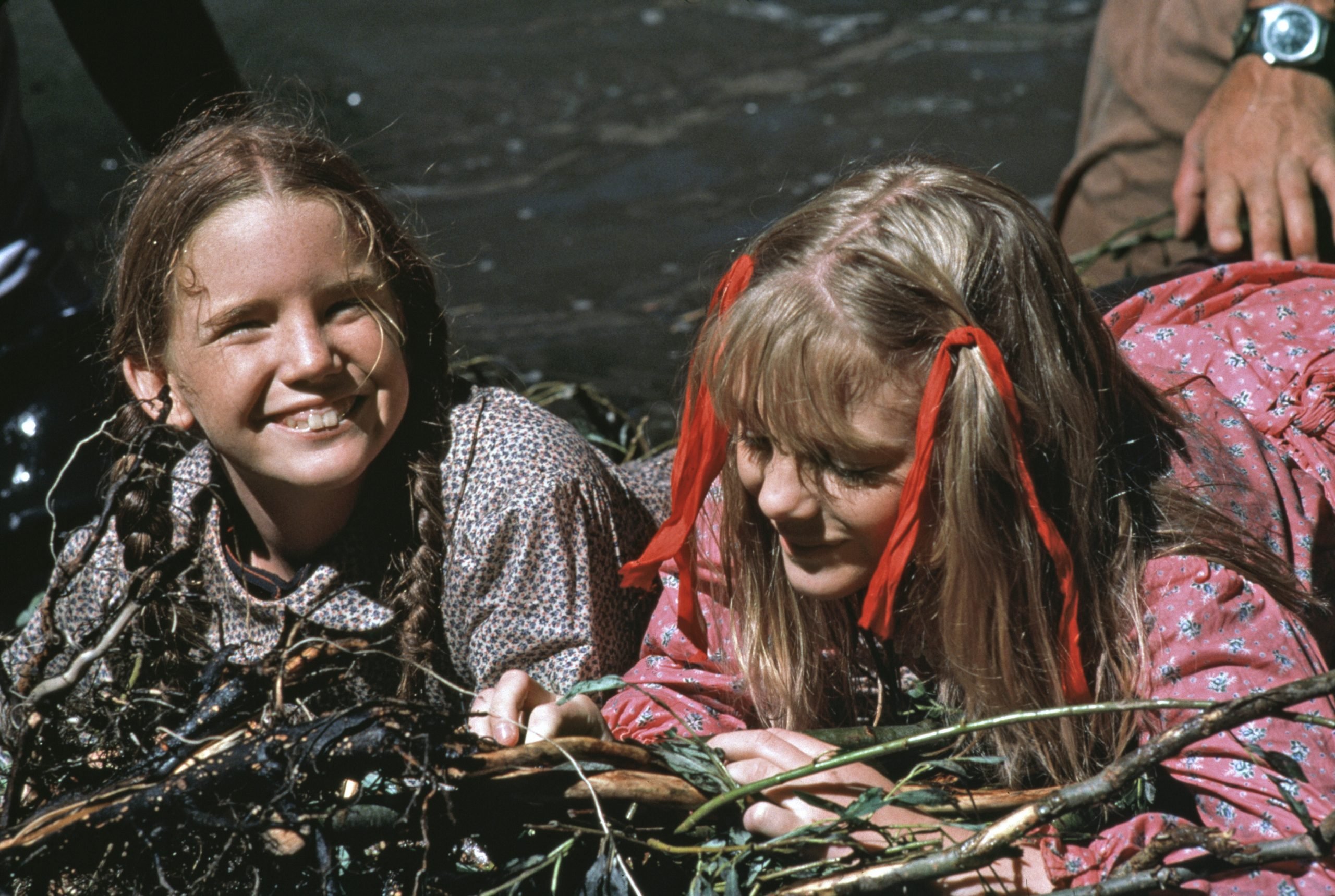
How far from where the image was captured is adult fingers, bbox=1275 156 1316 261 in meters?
2.90

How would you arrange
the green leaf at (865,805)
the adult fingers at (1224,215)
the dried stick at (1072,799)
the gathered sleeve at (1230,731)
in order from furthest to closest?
the adult fingers at (1224,215) < the gathered sleeve at (1230,731) < the green leaf at (865,805) < the dried stick at (1072,799)

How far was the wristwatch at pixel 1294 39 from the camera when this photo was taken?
3.09 m

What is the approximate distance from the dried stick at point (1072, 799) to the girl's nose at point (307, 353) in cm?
108

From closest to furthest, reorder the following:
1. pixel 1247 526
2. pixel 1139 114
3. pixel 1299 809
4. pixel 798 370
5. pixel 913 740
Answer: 1. pixel 1299 809
2. pixel 913 740
3. pixel 798 370
4. pixel 1247 526
5. pixel 1139 114

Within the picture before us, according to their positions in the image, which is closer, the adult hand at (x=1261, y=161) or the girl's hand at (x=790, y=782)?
the girl's hand at (x=790, y=782)

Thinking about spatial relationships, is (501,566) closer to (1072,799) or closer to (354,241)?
(354,241)

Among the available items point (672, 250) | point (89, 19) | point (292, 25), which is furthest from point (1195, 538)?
point (292, 25)

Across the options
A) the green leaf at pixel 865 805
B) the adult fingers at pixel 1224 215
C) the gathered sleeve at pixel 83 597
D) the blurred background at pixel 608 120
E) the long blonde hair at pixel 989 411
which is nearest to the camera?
the green leaf at pixel 865 805

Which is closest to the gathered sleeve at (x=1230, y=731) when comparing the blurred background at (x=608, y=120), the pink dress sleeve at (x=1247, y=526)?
the pink dress sleeve at (x=1247, y=526)

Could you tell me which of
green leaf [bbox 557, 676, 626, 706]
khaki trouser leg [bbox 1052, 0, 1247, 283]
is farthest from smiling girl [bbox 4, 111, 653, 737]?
khaki trouser leg [bbox 1052, 0, 1247, 283]

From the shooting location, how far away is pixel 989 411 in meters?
1.76

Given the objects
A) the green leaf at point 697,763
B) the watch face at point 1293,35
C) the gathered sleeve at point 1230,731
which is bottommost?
the gathered sleeve at point 1230,731

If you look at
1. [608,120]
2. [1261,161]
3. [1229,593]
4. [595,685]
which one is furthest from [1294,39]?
[608,120]

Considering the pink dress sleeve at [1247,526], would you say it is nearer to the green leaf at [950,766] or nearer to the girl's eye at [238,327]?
the green leaf at [950,766]
